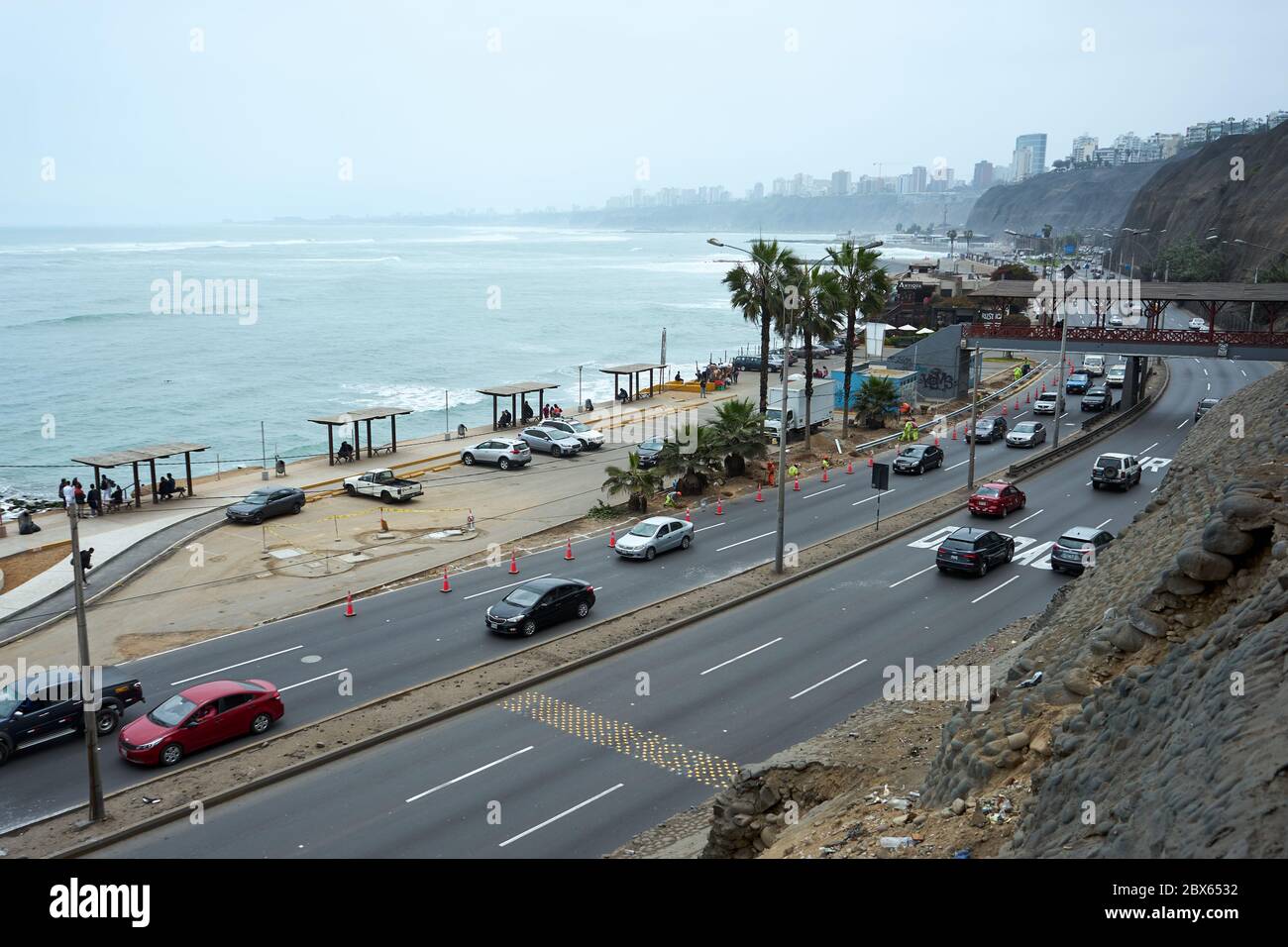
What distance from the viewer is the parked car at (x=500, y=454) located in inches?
1950

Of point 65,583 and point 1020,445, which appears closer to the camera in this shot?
point 65,583

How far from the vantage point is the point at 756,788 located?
15.2 meters

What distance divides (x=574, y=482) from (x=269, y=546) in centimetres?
1497

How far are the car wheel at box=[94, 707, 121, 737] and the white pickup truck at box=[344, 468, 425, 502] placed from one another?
2192cm

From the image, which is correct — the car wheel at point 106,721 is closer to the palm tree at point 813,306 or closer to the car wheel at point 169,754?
the car wheel at point 169,754

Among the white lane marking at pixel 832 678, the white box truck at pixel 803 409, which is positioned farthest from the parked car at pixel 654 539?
the white box truck at pixel 803 409

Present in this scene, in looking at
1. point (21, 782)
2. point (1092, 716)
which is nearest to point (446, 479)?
point (21, 782)

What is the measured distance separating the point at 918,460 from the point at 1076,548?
53.6ft

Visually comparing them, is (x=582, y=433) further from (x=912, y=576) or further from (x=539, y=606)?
(x=539, y=606)

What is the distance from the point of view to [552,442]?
53531 millimetres

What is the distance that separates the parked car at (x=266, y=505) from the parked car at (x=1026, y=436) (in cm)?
3372
